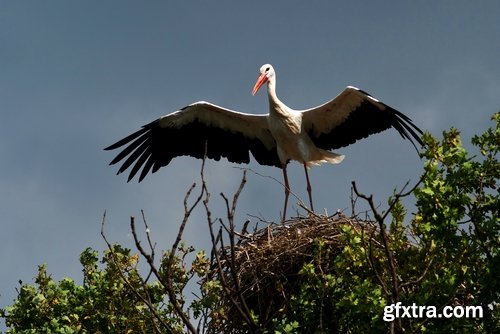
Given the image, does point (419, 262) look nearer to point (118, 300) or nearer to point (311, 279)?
point (311, 279)

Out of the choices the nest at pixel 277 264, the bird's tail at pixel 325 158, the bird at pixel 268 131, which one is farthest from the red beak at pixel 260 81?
the nest at pixel 277 264

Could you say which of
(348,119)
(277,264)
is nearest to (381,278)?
(277,264)

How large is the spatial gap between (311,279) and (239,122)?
5.21 metres

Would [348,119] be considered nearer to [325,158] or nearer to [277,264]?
[325,158]

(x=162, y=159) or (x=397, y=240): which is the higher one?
(x=162, y=159)

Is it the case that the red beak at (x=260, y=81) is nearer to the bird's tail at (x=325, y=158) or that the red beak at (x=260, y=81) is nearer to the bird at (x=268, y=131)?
the bird at (x=268, y=131)

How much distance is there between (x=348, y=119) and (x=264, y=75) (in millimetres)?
1235

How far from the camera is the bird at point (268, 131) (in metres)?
11.5

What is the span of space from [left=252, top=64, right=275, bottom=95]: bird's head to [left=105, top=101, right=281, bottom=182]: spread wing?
421mm

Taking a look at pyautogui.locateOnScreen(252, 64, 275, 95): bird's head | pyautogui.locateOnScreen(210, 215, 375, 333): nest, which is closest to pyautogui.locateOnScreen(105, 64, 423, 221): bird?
pyautogui.locateOnScreen(252, 64, 275, 95): bird's head

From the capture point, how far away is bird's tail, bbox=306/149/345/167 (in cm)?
1177

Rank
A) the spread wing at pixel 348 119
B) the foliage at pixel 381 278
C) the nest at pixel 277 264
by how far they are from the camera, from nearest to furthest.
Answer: the foliage at pixel 381 278 → the nest at pixel 277 264 → the spread wing at pixel 348 119

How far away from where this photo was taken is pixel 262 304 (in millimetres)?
8680

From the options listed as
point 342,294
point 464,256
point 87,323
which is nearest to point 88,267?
point 87,323
